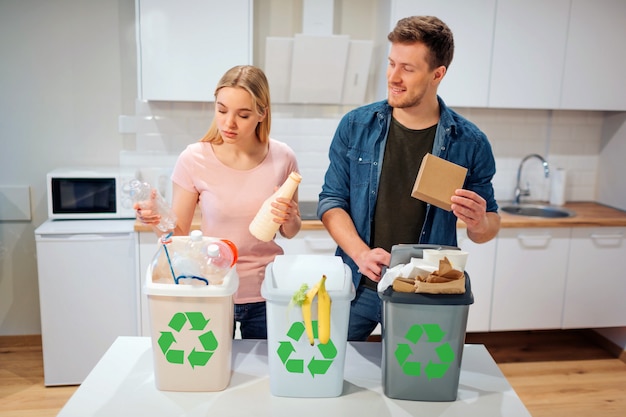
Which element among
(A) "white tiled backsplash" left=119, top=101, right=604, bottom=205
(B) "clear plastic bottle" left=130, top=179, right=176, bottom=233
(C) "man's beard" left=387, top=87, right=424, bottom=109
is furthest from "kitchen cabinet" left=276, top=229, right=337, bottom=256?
(B) "clear plastic bottle" left=130, top=179, right=176, bottom=233

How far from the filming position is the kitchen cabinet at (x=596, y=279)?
3301 mm

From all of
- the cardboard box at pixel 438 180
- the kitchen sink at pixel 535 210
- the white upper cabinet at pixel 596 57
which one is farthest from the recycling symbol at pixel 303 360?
the white upper cabinet at pixel 596 57

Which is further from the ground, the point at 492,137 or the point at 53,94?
the point at 53,94

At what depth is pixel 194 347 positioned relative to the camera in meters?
1.33

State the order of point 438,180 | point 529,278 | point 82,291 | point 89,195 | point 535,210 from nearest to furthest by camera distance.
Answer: point 438,180
point 82,291
point 89,195
point 529,278
point 535,210

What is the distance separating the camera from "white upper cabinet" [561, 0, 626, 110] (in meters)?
3.25

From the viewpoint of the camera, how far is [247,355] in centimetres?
154

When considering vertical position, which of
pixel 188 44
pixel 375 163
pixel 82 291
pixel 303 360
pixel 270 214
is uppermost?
pixel 188 44

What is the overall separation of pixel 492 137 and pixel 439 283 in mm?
2588

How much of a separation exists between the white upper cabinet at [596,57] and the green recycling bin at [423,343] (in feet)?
7.87

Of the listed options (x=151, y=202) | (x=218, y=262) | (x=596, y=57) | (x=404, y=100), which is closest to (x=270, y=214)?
(x=218, y=262)

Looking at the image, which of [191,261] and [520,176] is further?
[520,176]

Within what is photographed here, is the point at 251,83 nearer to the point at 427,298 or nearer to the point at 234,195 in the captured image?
the point at 234,195

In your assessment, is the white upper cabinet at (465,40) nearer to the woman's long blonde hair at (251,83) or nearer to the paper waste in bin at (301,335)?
the woman's long blonde hair at (251,83)
